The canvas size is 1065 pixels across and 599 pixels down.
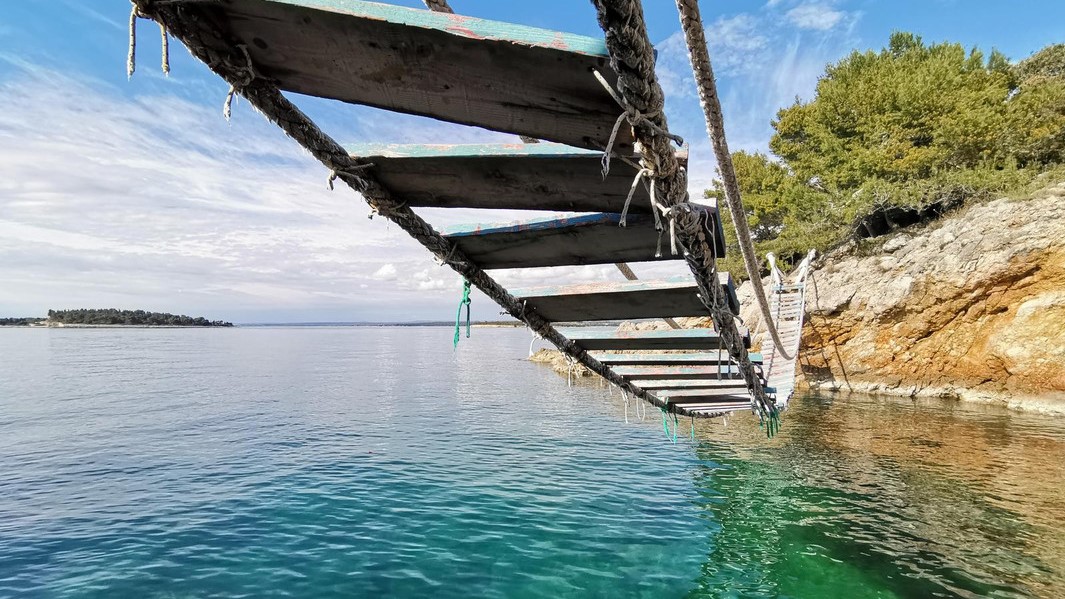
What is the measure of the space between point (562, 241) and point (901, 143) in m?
31.6

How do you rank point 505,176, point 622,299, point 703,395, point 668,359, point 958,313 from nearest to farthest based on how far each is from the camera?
point 505,176
point 622,299
point 668,359
point 703,395
point 958,313

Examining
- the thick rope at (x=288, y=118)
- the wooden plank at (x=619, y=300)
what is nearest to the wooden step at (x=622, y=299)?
the wooden plank at (x=619, y=300)

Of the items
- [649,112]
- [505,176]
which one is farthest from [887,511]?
[649,112]

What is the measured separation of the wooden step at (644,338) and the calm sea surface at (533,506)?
10.8ft

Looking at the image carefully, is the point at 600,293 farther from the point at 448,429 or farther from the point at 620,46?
the point at 448,429

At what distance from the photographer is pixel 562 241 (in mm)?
3486

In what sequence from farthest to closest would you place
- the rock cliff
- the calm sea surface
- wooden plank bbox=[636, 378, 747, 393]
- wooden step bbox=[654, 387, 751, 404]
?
the rock cliff
wooden step bbox=[654, 387, 751, 404]
wooden plank bbox=[636, 378, 747, 393]
the calm sea surface

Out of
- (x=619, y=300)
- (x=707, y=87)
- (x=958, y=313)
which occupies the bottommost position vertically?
(x=619, y=300)

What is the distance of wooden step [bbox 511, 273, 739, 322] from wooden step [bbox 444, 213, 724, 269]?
344 millimetres

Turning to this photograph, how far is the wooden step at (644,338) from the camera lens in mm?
4902

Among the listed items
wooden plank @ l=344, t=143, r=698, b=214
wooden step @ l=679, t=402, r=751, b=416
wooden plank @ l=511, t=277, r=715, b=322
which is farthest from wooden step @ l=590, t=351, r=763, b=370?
wooden plank @ l=344, t=143, r=698, b=214

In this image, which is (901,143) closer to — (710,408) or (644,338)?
(710,408)

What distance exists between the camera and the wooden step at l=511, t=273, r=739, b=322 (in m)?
3.85

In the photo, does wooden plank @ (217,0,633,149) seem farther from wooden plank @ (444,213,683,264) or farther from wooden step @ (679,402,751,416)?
wooden step @ (679,402,751,416)
